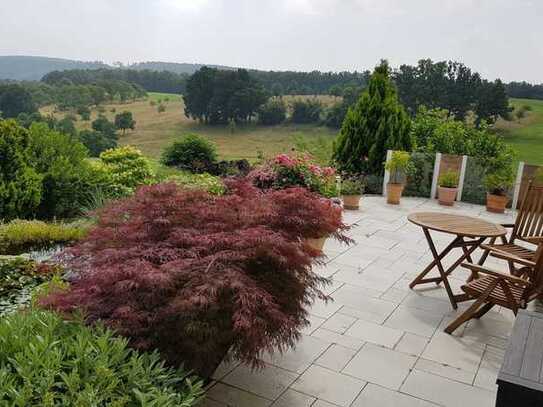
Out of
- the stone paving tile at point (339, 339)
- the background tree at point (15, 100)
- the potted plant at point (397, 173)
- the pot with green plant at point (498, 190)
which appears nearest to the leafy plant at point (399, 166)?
the potted plant at point (397, 173)

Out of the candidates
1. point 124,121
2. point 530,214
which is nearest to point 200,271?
point 530,214

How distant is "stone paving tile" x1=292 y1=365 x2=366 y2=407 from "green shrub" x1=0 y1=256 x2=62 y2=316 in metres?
2.07

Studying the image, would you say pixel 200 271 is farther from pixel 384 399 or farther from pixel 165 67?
pixel 165 67

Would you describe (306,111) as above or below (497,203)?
above

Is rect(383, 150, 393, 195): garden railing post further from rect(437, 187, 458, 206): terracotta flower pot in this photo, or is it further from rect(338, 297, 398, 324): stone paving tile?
rect(338, 297, 398, 324): stone paving tile

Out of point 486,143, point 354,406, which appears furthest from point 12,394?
point 486,143

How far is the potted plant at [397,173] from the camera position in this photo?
8.25 metres

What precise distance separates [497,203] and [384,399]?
6.41m

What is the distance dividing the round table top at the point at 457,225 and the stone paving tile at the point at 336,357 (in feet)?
4.47

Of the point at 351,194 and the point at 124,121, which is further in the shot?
the point at 124,121

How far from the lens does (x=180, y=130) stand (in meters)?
24.0

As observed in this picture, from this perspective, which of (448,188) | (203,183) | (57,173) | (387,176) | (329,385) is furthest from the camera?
(387,176)

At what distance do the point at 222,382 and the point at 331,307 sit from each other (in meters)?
1.38

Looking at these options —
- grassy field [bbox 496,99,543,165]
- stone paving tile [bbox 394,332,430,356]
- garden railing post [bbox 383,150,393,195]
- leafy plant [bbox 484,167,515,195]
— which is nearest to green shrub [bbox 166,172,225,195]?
stone paving tile [bbox 394,332,430,356]
